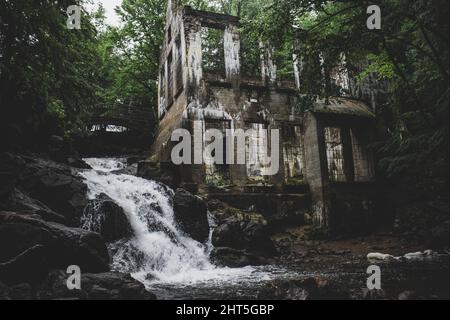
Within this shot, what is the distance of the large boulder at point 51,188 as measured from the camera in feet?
34.5

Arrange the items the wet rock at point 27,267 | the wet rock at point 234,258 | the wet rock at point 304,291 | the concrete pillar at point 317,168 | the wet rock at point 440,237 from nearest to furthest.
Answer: the wet rock at point 304,291 < the wet rock at point 27,267 < the wet rock at point 234,258 < the wet rock at point 440,237 < the concrete pillar at point 317,168

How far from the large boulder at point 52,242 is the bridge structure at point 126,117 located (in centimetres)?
1766

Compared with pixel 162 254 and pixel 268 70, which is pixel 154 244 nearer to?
pixel 162 254

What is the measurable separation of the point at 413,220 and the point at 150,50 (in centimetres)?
1892

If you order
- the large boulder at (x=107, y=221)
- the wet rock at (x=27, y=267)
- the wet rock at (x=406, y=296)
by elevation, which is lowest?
the wet rock at (x=406, y=296)

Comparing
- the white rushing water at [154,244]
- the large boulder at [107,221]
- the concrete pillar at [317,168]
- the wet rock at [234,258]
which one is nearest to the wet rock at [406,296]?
the white rushing water at [154,244]

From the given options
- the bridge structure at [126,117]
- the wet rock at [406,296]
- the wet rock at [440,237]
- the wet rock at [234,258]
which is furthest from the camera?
the bridge structure at [126,117]

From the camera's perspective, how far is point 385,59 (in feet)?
32.6

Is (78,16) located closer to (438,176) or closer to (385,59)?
(385,59)

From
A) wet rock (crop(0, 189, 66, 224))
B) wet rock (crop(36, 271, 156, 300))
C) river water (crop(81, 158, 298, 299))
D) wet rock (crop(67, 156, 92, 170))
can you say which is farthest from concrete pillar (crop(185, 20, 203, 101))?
wet rock (crop(36, 271, 156, 300))

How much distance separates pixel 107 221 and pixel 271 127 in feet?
29.9

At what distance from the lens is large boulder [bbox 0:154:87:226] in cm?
1052

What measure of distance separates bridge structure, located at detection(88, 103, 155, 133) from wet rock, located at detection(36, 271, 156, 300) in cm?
1914

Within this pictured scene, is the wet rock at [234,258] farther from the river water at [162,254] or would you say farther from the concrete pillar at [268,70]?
the concrete pillar at [268,70]
